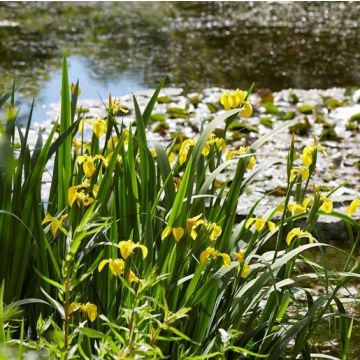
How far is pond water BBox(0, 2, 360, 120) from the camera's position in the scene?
770 cm

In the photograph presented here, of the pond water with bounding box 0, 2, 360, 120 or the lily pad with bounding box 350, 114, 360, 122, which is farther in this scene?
the pond water with bounding box 0, 2, 360, 120

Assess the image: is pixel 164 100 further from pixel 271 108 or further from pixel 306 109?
pixel 306 109

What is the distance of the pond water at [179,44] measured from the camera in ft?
25.3

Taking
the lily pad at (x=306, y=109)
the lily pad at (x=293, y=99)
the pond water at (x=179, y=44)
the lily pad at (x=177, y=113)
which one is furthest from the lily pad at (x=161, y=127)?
the lily pad at (x=293, y=99)

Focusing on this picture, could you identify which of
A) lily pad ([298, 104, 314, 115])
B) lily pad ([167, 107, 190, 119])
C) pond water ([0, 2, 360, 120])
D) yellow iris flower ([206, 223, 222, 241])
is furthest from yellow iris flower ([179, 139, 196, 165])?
pond water ([0, 2, 360, 120])

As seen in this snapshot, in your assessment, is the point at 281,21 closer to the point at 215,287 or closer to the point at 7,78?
the point at 7,78

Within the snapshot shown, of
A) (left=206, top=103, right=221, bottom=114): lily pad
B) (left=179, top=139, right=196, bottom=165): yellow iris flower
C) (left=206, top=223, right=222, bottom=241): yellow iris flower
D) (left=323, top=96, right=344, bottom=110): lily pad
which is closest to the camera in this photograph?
(left=206, top=223, right=222, bottom=241): yellow iris flower

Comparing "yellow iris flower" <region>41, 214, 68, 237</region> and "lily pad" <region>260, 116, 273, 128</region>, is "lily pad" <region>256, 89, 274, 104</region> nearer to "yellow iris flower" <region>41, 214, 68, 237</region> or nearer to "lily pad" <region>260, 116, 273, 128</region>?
"lily pad" <region>260, 116, 273, 128</region>

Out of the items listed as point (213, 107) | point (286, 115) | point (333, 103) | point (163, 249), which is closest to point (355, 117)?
point (333, 103)

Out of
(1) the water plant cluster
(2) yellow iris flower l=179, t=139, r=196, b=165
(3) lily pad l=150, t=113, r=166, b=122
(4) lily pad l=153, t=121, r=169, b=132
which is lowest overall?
(4) lily pad l=153, t=121, r=169, b=132

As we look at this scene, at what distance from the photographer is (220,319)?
2482mm

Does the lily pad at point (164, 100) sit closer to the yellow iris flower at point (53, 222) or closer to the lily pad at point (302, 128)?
the lily pad at point (302, 128)

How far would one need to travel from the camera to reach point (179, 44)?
8930 millimetres

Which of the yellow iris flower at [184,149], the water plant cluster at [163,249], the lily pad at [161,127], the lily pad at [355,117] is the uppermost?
the yellow iris flower at [184,149]
